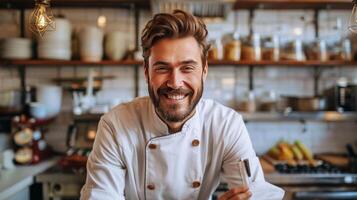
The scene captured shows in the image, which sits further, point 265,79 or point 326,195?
point 265,79

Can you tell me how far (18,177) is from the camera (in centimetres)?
221

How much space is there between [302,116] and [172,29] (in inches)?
79.7

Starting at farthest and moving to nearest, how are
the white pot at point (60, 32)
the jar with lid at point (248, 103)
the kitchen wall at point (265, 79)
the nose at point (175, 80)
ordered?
the kitchen wall at point (265, 79) → the jar with lid at point (248, 103) → the white pot at point (60, 32) → the nose at point (175, 80)

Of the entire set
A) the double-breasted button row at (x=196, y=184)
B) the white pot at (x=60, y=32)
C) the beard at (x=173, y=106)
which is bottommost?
the double-breasted button row at (x=196, y=184)

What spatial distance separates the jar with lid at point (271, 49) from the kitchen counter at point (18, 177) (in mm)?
1935

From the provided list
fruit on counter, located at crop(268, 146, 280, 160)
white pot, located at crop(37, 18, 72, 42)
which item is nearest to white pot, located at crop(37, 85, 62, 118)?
white pot, located at crop(37, 18, 72, 42)

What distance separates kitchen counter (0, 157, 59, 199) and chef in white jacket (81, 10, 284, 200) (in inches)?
35.7

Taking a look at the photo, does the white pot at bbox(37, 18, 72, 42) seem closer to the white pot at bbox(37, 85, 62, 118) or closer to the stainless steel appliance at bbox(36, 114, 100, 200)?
the white pot at bbox(37, 85, 62, 118)

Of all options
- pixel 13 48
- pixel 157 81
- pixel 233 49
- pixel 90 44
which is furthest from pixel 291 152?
pixel 13 48

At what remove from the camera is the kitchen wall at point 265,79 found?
10.0ft

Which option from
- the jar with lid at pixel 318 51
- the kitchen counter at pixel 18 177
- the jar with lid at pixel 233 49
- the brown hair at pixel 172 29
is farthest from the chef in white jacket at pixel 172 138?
the jar with lid at pixel 318 51

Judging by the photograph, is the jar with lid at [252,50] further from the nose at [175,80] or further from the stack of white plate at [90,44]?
the nose at [175,80]

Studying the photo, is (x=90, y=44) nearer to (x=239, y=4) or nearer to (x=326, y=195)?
(x=239, y=4)

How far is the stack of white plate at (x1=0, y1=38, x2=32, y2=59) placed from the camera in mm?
2680
